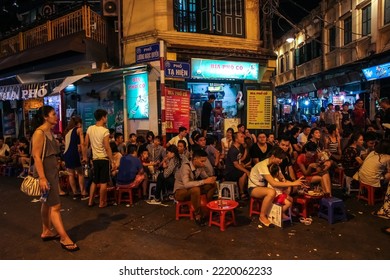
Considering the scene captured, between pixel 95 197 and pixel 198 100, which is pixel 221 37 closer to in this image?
pixel 198 100

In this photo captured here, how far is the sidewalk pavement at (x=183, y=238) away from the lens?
464 centimetres

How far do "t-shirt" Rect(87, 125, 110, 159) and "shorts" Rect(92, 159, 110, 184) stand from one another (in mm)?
107

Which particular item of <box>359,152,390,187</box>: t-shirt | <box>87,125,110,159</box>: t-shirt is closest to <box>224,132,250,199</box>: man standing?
<box>359,152,390,187</box>: t-shirt

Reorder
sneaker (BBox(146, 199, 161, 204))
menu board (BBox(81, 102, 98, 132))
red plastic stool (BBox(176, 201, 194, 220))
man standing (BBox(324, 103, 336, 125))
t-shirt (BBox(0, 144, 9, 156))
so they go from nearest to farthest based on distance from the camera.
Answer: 1. red plastic stool (BBox(176, 201, 194, 220))
2. sneaker (BBox(146, 199, 161, 204))
3. t-shirt (BBox(0, 144, 9, 156))
4. man standing (BBox(324, 103, 336, 125))
5. menu board (BBox(81, 102, 98, 132))

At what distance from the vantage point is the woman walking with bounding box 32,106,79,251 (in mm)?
4480

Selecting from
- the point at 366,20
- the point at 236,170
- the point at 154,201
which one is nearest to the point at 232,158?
the point at 236,170

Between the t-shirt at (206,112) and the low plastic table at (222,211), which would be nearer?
the low plastic table at (222,211)

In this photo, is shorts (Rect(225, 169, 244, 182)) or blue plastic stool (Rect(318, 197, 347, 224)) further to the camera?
shorts (Rect(225, 169, 244, 182))

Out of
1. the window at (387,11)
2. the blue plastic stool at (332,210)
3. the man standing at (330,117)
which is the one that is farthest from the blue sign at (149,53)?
the window at (387,11)

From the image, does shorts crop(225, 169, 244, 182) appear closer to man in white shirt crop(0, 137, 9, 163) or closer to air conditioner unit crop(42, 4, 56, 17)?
man in white shirt crop(0, 137, 9, 163)

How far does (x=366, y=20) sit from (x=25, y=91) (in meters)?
16.6

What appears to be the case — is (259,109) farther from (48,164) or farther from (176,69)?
(48,164)

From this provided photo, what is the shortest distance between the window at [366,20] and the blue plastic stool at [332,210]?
1356 cm

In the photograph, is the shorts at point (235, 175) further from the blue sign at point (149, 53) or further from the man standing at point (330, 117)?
the man standing at point (330, 117)
